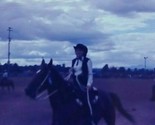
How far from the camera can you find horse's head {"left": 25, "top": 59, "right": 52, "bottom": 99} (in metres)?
13.7

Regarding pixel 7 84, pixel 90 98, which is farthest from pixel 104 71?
pixel 90 98

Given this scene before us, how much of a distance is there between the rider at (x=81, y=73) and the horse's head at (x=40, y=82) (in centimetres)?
61

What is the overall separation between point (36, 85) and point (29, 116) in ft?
38.9

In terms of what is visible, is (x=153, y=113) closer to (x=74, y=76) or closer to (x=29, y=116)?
(x=29, y=116)

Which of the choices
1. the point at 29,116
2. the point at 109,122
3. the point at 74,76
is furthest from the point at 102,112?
the point at 29,116

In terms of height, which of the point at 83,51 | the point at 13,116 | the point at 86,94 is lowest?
the point at 13,116

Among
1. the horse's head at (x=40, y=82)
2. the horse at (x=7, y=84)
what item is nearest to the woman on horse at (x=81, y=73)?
the horse's head at (x=40, y=82)

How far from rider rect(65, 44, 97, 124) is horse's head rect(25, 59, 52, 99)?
61 centimetres

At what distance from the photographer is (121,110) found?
16.9m

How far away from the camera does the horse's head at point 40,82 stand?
13.7 metres

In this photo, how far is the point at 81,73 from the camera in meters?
14.3

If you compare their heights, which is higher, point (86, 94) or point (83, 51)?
point (83, 51)

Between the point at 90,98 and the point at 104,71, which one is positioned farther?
the point at 104,71

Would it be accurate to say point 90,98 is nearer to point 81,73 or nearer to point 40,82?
point 81,73
